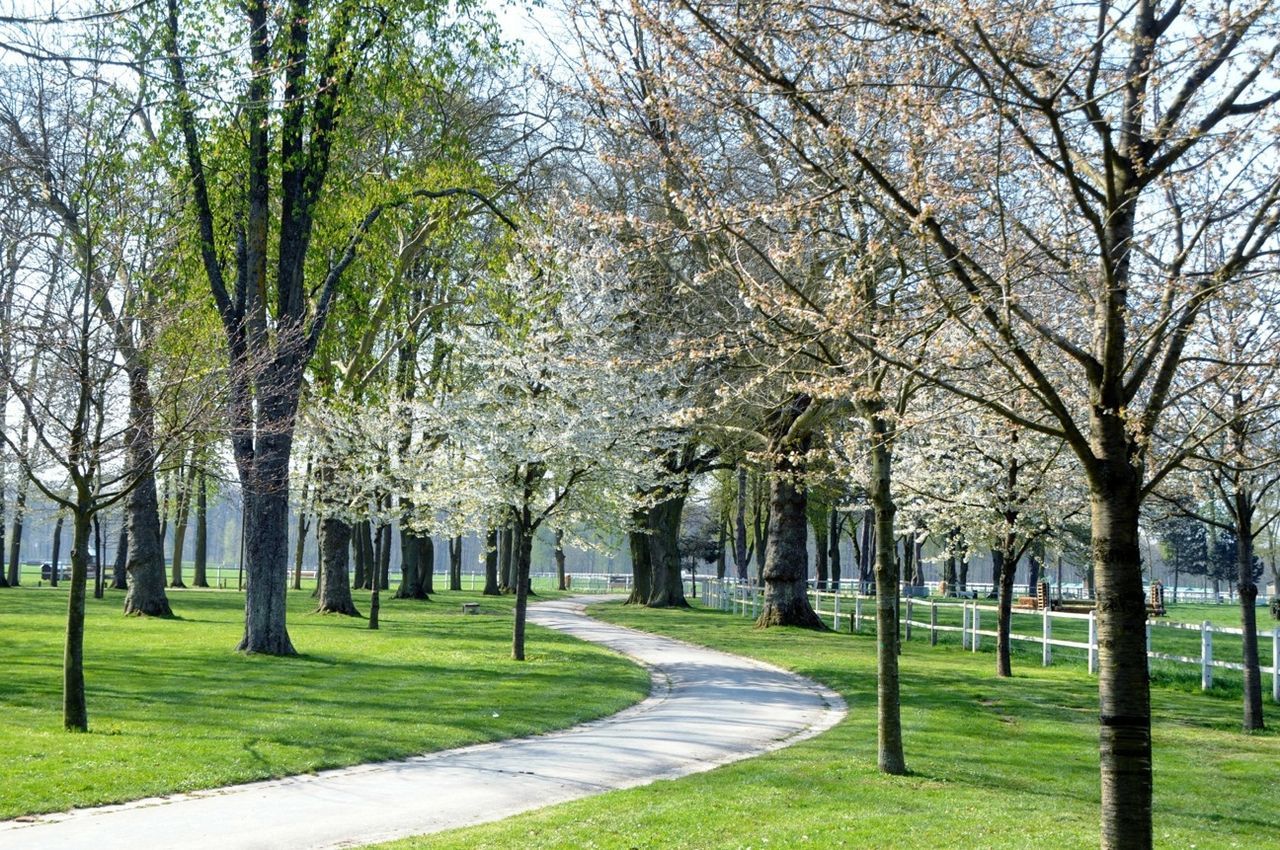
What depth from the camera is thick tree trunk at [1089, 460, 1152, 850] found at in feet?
18.3

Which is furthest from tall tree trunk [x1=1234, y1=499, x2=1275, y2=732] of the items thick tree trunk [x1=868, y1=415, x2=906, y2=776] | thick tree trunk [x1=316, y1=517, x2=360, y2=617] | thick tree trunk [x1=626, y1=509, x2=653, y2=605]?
thick tree trunk [x1=626, y1=509, x2=653, y2=605]

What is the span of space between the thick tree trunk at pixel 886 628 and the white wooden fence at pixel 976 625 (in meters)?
6.52

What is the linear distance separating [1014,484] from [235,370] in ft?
43.2

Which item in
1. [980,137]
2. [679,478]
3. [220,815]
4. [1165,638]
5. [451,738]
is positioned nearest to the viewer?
[980,137]

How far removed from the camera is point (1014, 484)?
2022 cm

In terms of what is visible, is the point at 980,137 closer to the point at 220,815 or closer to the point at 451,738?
the point at 220,815

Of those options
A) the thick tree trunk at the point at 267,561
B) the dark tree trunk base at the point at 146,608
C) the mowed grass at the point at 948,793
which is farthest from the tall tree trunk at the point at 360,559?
the mowed grass at the point at 948,793

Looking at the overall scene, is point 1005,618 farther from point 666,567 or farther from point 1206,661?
point 666,567

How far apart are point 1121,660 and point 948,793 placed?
478 cm

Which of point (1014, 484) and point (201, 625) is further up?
point (1014, 484)

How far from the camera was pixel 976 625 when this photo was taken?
26.7m

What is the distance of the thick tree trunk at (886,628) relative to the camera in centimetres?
1081

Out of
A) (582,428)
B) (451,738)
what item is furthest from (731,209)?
(582,428)

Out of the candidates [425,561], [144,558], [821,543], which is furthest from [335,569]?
[821,543]
